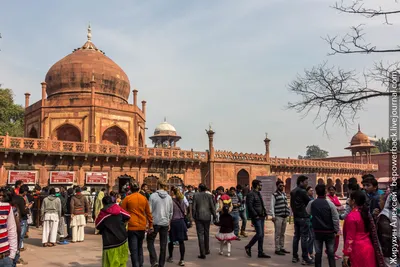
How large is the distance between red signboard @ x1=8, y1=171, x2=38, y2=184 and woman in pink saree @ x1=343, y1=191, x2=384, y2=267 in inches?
721

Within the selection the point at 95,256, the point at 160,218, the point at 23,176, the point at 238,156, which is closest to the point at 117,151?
the point at 23,176

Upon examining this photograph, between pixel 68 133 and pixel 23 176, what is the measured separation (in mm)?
6721

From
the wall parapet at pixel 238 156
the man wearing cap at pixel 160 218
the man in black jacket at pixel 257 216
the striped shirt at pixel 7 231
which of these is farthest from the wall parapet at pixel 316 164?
the striped shirt at pixel 7 231

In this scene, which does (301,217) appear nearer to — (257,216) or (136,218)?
(257,216)

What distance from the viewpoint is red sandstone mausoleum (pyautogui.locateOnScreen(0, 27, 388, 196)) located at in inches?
773

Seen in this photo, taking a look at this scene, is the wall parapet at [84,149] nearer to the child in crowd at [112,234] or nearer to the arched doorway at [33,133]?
the arched doorway at [33,133]

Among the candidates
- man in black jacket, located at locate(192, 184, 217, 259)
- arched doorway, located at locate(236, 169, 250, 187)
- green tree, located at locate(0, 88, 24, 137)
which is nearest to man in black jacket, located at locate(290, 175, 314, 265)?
man in black jacket, located at locate(192, 184, 217, 259)

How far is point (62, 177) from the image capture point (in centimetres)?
2016

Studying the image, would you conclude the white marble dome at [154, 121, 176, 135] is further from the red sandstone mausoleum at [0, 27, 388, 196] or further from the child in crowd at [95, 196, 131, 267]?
the child in crowd at [95, 196, 131, 267]

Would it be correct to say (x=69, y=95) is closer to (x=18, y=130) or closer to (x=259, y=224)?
(x=18, y=130)

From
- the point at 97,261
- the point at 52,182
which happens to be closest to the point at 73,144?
the point at 52,182

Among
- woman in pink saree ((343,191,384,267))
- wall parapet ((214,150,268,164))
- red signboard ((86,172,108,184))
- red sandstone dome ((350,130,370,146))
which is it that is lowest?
woman in pink saree ((343,191,384,267))

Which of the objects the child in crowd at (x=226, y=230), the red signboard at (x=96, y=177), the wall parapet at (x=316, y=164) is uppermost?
the wall parapet at (x=316, y=164)

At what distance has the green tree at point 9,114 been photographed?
101 ft
